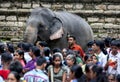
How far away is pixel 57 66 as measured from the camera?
42.3 ft

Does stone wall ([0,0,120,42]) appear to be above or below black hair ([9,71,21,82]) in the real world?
below

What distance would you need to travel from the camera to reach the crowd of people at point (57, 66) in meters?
11.7

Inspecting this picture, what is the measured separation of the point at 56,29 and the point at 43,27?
0.38 m

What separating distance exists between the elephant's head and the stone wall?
720cm

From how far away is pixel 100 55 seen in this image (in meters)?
14.1

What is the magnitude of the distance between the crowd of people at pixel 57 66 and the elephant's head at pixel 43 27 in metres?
2.55

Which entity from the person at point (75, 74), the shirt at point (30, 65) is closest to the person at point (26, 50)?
the shirt at point (30, 65)

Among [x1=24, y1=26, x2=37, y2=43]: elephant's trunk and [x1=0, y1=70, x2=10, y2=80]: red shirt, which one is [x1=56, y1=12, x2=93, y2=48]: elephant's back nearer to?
[x1=24, y1=26, x2=37, y2=43]: elephant's trunk

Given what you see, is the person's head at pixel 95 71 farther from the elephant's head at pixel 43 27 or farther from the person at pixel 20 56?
the elephant's head at pixel 43 27

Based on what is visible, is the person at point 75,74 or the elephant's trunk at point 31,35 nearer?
the person at point 75,74

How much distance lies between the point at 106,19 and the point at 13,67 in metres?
16.0

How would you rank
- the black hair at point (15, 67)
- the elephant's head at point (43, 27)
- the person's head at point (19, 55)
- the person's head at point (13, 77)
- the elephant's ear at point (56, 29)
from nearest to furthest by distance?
1. the person's head at point (13, 77)
2. the black hair at point (15, 67)
3. the person's head at point (19, 55)
4. the elephant's head at point (43, 27)
5. the elephant's ear at point (56, 29)

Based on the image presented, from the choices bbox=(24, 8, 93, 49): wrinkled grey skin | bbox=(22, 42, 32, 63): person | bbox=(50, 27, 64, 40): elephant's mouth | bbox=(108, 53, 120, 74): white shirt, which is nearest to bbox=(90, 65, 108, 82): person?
bbox=(108, 53, 120, 74): white shirt

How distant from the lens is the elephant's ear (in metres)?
18.1
